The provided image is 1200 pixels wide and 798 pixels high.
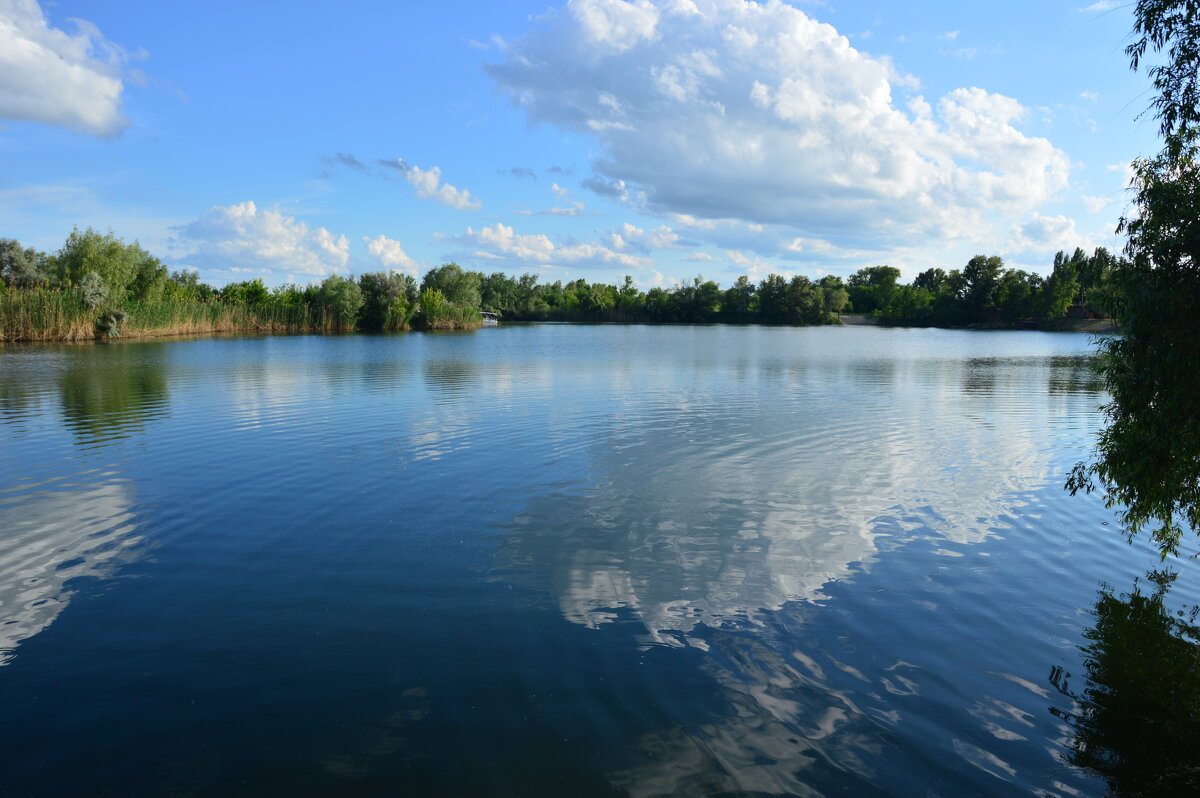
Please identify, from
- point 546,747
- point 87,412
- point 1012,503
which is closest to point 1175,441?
point 1012,503

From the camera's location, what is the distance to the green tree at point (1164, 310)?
7738 mm

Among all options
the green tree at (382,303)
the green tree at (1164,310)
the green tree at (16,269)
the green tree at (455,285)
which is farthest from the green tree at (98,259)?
the green tree at (1164,310)

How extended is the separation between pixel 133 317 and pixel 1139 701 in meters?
76.3

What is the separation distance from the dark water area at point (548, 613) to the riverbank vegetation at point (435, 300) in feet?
15.5

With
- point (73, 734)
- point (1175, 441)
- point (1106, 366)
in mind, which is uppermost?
point (1106, 366)

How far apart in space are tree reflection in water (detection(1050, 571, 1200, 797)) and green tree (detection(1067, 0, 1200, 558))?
66.5 inches

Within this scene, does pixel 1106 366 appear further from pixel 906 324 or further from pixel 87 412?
pixel 906 324

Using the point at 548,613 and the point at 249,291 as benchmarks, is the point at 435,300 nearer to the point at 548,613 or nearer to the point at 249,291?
the point at 249,291

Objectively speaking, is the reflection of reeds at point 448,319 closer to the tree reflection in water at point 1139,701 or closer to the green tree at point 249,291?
the green tree at point 249,291

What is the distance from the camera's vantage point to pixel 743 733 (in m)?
5.80

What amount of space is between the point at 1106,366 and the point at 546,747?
8.46 meters

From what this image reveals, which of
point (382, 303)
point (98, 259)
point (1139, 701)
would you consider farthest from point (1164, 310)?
point (382, 303)

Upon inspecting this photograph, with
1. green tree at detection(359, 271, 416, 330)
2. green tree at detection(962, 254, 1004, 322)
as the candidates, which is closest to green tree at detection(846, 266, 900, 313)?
green tree at detection(962, 254, 1004, 322)

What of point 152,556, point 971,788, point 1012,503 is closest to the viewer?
point 971,788
